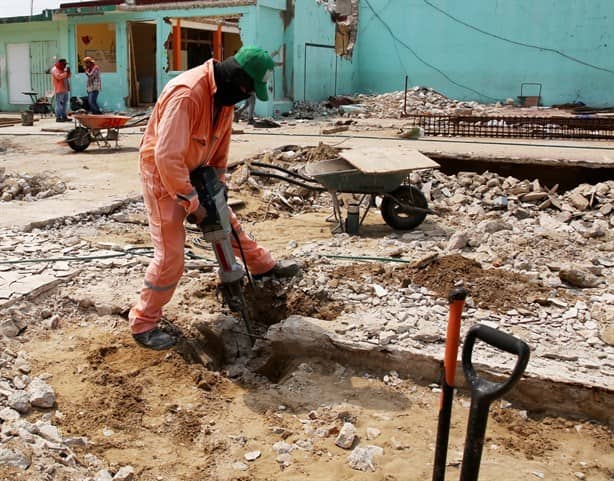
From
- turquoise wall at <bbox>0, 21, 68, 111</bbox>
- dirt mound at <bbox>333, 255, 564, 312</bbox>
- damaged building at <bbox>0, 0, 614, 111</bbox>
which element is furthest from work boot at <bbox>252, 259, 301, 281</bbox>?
turquoise wall at <bbox>0, 21, 68, 111</bbox>

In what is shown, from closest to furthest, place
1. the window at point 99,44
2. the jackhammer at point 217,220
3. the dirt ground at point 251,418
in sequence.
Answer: the dirt ground at point 251,418
the jackhammer at point 217,220
the window at point 99,44

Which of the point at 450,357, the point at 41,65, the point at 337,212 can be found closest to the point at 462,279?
the point at 337,212

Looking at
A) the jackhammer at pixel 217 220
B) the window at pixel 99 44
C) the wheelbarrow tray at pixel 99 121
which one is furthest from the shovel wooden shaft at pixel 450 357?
the window at pixel 99 44

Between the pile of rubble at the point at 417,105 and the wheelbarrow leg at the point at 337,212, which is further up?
the pile of rubble at the point at 417,105

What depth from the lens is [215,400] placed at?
12.6ft

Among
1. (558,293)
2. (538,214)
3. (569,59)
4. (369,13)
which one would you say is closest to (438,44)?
(369,13)

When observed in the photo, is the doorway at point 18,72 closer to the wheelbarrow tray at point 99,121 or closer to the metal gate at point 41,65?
the metal gate at point 41,65

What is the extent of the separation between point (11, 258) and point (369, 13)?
2143cm

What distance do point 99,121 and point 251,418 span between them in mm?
9206

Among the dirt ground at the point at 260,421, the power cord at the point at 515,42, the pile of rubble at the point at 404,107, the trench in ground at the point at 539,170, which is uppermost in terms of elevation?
the power cord at the point at 515,42

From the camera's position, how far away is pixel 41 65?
72.7 feet

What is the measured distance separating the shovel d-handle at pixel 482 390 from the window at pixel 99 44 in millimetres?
21331

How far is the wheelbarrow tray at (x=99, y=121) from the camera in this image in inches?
457

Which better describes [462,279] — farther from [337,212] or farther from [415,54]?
[415,54]
